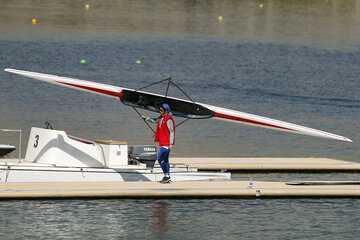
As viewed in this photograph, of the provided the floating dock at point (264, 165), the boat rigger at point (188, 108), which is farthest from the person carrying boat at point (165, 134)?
the floating dock at point (264, 165)

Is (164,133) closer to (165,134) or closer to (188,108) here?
(165,134)

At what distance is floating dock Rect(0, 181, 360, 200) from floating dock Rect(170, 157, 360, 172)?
324 centimetres

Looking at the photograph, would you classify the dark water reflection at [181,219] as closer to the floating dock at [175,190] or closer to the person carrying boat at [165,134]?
the floating dock at [175,190]

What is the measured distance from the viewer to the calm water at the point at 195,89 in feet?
63.0

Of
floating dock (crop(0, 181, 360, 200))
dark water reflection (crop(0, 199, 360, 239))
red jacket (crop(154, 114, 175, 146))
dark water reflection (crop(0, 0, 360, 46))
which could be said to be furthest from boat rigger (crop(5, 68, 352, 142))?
dark water reflection (crop(0, 0, 360, 46))

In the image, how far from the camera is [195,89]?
58.2m

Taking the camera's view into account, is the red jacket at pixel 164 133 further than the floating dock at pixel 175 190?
Yes

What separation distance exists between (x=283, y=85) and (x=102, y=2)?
7947 centimetres

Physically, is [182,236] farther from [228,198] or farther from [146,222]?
[228,198]

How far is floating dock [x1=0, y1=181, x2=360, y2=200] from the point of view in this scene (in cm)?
2034

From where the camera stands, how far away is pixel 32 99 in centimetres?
4975

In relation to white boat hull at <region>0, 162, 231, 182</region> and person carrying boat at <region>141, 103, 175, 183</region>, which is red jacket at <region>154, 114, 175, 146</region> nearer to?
person carrying boat at <region>141, 103, 175, 183</region>

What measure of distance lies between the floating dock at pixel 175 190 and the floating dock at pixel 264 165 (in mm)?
3238

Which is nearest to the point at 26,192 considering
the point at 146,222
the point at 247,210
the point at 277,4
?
the point at 146,222
